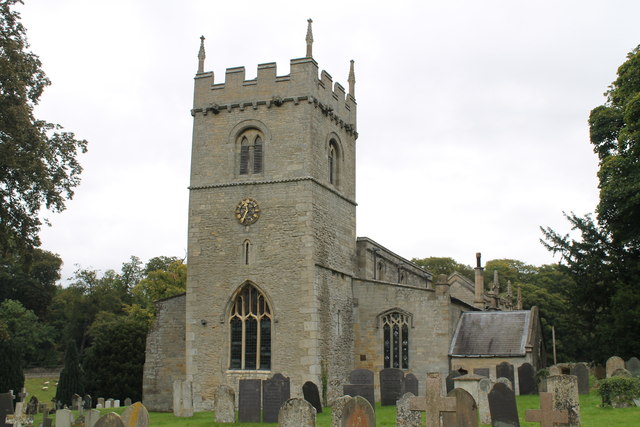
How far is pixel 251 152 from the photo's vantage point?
2738 centimetres

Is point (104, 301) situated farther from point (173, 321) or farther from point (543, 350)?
point (543, 350)

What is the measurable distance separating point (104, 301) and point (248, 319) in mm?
41789

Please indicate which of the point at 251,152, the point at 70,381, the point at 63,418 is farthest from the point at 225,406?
the point at 70,381

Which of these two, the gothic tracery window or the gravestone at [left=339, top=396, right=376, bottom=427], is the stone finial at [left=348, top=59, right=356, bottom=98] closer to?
the gothic tracery window

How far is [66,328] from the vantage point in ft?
219

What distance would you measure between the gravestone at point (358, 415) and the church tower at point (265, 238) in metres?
12.8

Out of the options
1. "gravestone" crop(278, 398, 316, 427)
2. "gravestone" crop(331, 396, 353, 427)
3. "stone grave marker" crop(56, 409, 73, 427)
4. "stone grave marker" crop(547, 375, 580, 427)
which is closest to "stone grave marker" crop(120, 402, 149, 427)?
"gravestone" crop(278, 398, 316, 427)

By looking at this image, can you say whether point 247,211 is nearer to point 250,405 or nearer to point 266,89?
point 266,89

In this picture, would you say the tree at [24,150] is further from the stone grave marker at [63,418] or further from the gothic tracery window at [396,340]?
the gothic tracery window at [396,340]

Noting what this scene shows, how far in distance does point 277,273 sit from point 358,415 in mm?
13995

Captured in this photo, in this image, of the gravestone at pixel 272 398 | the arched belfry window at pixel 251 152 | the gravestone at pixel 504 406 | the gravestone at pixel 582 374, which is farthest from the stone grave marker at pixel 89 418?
the gravestone at pixel 582 374

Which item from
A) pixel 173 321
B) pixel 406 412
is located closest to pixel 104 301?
pixel 173 321

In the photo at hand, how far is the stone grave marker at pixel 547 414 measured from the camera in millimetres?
12570

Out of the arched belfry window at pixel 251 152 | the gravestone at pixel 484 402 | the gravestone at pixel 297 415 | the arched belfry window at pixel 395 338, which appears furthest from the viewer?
the arched belfry window at pixel 395 338
